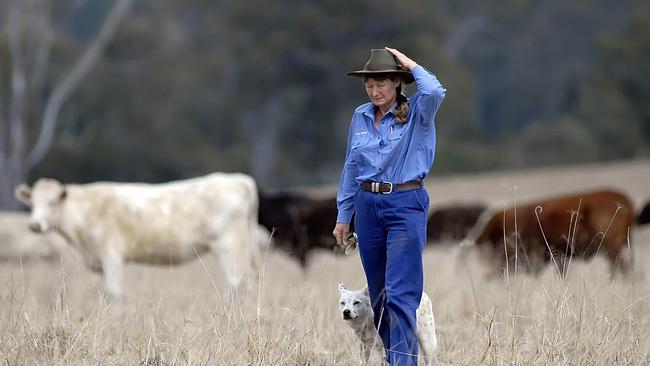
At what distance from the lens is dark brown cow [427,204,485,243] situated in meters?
19.0

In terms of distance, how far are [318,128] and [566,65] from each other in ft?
45.2

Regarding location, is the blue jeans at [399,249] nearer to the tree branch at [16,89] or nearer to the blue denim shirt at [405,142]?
the blue denim shirt at [405,142]

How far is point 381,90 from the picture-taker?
22.2 feet

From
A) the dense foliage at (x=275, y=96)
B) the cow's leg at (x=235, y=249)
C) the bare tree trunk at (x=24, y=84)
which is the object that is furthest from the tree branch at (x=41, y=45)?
the cow's leg at (x=235, y=249)

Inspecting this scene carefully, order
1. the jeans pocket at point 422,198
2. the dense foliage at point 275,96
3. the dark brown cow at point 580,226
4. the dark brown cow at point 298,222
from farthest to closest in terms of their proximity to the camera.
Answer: the dense foliage at point 275,96
the dark brown cow at point 298,222
the dark brown cow at point 580,226
the jeans pocket at point 422,198

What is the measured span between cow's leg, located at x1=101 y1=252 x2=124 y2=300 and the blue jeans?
215 inches

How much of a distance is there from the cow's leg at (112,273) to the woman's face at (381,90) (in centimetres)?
563

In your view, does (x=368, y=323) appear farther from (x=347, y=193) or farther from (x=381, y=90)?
(x=381, y=90)

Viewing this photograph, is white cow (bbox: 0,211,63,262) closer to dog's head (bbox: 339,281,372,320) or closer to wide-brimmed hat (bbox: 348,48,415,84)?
dog's head (bbox: 339,281,372,320)

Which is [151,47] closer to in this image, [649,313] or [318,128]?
[318,128]

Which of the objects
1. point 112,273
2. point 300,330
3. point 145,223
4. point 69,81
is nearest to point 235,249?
point 145,223

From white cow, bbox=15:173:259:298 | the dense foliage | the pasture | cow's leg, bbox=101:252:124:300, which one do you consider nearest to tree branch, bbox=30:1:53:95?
the dense foliage

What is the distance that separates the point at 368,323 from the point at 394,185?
930 mm

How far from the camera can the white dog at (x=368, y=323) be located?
6.88 meters
